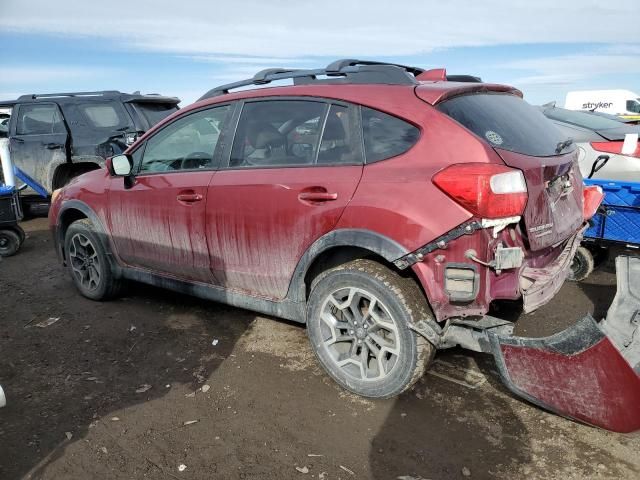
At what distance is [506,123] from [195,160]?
2.18 m

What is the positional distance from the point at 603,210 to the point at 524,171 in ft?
8.00

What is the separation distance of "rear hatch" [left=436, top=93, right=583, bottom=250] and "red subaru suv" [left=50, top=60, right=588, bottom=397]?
0.01 meters

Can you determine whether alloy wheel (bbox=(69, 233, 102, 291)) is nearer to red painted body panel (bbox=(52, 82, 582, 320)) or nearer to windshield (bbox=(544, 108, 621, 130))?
red painted body panel (bbox=(52, 82, 582, 320))

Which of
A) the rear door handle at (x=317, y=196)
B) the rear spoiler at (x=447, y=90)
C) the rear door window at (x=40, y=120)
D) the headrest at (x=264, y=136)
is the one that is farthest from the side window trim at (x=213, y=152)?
the rear door window at (x=40, y=120)

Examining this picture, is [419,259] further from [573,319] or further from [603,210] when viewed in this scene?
[603,210]

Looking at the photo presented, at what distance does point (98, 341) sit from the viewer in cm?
406

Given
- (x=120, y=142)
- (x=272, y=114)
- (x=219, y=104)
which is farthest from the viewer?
(x=120, y=142)

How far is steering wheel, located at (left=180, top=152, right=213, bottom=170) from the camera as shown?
3729mm

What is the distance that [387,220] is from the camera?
2773 millimetres

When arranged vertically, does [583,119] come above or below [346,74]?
below

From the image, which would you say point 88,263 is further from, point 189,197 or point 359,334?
point 359,334

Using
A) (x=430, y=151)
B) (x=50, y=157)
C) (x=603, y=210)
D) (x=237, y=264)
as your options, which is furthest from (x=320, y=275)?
(x=50, y=157)

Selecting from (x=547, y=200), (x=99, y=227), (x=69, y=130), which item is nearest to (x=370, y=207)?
(x=547, y=200)

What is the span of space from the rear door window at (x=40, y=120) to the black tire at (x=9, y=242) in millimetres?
2271
